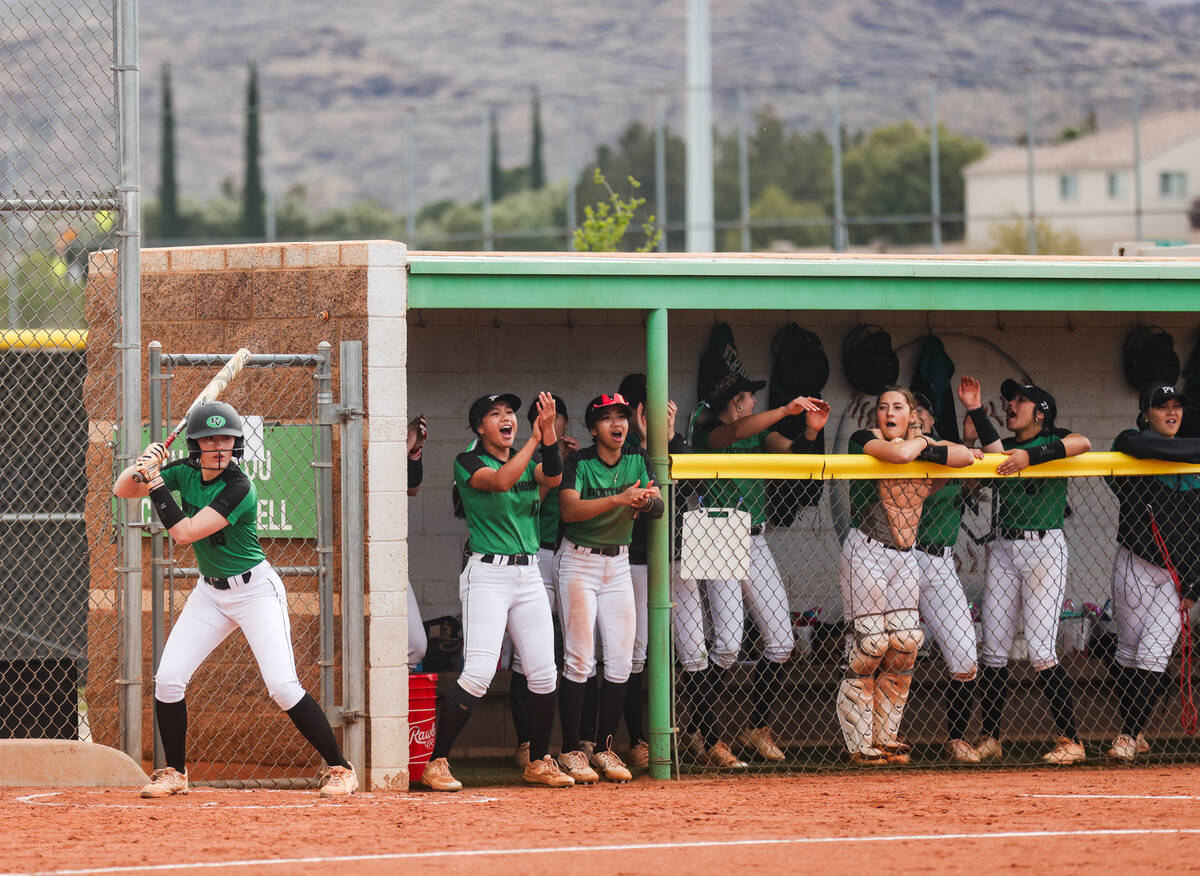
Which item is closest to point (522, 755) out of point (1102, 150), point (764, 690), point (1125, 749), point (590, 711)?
point (590, 711)

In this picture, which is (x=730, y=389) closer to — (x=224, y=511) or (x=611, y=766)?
(x=611, y=766)

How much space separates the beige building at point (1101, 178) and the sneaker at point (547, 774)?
45.5 metres

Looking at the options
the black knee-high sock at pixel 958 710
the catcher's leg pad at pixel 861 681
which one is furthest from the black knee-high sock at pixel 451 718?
the black knee-high sock at pixel 958 710

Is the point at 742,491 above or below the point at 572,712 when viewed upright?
above

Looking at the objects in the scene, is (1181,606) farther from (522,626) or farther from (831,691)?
(522,626)

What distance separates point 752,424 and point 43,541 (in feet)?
13.6

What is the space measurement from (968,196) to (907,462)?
50740 millimetres

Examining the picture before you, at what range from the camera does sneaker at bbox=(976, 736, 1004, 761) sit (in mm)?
8055

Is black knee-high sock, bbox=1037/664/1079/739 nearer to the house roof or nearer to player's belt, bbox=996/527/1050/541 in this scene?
player's belt, bbox=996/527/1050/541

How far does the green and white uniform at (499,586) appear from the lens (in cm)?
726

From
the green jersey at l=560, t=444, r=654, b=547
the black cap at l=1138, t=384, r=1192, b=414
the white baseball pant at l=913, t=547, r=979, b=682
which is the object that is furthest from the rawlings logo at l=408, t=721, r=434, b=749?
the black cap at l=1138, t=384, r=1192, b=414

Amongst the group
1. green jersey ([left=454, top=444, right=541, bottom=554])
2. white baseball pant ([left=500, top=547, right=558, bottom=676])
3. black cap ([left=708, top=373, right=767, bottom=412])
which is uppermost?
black cap ([left=708, top=373, right=767, bottom=412])

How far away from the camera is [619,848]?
5.59 meters

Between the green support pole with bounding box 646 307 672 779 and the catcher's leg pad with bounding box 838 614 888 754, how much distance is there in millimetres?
991
